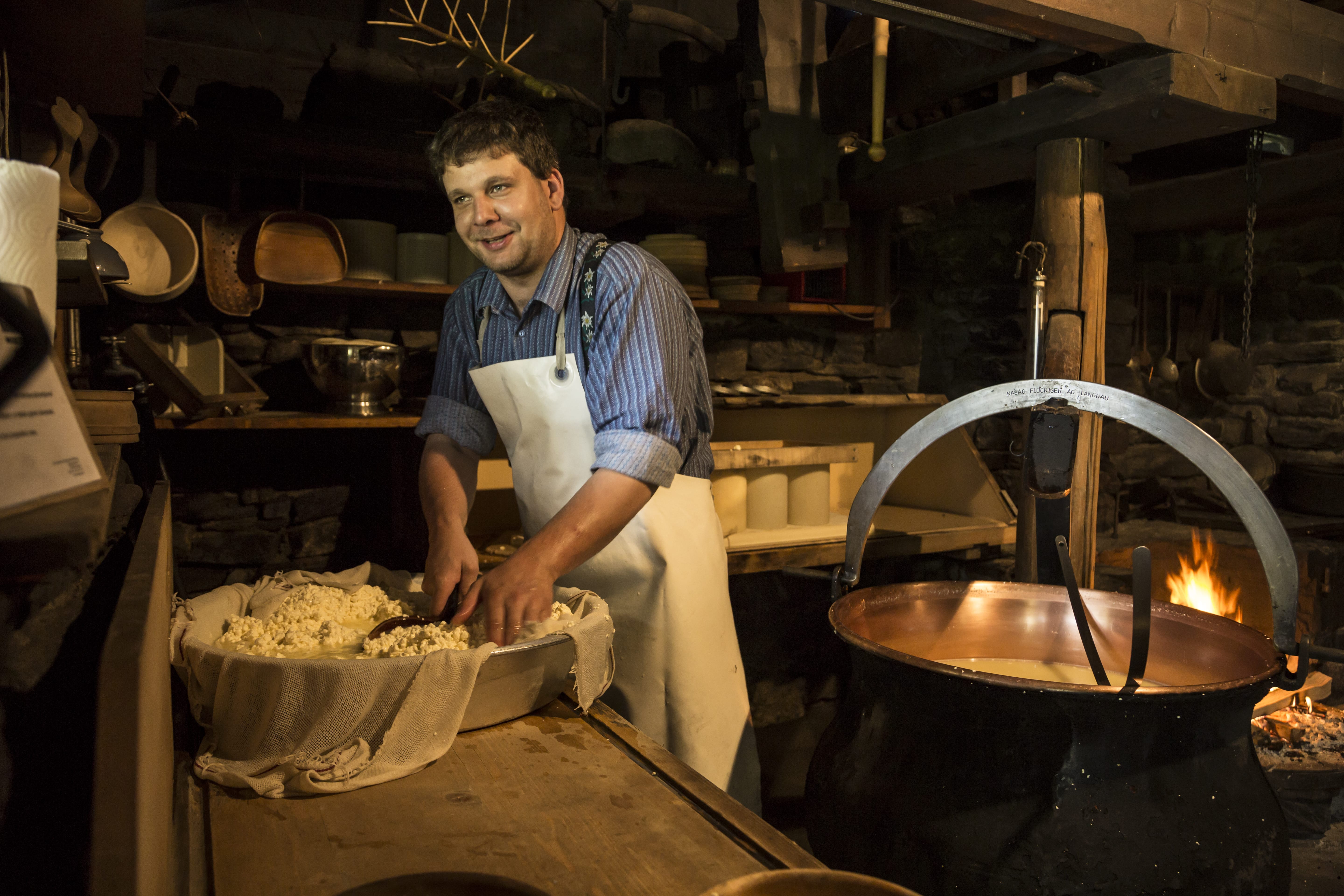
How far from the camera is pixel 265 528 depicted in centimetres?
379

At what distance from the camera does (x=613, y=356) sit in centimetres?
204

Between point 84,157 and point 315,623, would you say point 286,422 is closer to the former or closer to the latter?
point 84,157

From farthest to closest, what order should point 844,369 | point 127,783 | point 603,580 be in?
point 844,369 → point 603,580 → point 127,783

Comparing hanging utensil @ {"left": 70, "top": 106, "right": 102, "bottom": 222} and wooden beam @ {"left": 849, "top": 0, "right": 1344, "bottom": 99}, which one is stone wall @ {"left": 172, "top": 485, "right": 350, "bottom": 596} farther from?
wooden beam @ {"left": 849, "top": 0, "right": 1344, "bottom": 99}

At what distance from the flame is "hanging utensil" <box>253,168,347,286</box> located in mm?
3498

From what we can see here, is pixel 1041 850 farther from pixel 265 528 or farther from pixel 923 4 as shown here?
pixel 265 528

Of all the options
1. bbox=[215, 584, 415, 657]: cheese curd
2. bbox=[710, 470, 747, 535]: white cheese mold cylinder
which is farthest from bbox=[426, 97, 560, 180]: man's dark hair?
bbox=[710, 470, 747, 535]: white cheese mold cylinder

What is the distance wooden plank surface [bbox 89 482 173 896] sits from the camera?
546mm

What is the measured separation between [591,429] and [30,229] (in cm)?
164

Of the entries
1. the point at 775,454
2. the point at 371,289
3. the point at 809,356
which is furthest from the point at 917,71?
the point at 371,289

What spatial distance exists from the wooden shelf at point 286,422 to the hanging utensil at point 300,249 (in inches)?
19.4

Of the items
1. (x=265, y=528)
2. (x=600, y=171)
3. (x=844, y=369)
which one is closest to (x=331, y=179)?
(x=600, y=171)

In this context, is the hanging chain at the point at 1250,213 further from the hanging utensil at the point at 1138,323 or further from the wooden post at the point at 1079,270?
the wooden post at the point at 1079,270

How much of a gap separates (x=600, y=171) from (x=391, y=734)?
284 centimetres
